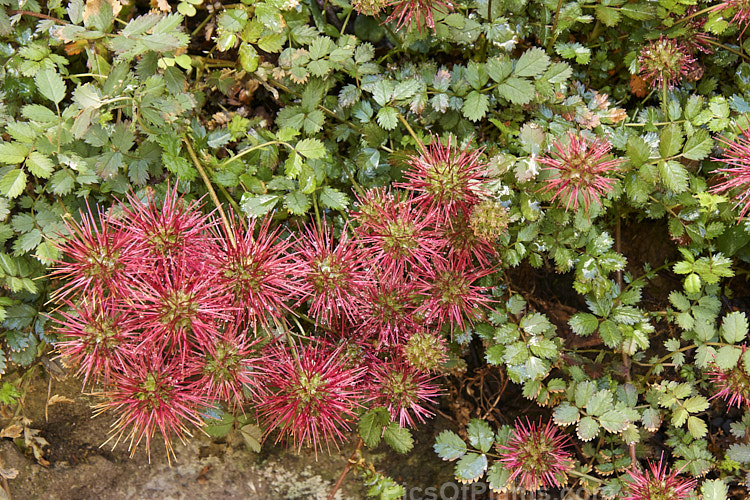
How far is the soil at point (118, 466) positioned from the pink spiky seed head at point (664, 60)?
2.15m

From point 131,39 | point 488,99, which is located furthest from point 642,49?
point 131,39

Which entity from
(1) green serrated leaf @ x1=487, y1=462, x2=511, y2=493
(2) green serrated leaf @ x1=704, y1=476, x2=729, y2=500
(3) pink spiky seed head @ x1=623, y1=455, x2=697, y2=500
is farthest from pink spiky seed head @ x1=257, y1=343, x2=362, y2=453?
(2) green serrated leaf @ x1=704, y1=476, x2=729, y2=500

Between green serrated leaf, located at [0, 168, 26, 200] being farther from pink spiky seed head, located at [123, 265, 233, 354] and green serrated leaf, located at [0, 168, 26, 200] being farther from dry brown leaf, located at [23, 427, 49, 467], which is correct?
dry brown leaf, located at [23, 427, 49, 467]

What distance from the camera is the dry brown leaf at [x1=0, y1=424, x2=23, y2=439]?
2258mm

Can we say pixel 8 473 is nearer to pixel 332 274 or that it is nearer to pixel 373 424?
pixel 373 424

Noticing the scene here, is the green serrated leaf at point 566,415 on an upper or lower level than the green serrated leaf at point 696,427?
upper

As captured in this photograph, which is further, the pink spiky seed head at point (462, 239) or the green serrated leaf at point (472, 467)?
the green serrated leaf at point (472, 467)

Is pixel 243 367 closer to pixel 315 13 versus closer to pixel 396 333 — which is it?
pixel 396 333

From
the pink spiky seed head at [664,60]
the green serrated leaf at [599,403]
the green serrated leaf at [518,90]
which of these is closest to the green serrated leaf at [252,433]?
the green serrated leaf at [599,403]

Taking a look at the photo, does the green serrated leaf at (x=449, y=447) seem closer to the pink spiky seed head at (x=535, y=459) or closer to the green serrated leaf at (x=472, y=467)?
Result: the green serrated leaf at (x=472, y=467)

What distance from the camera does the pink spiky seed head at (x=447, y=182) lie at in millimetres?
1611

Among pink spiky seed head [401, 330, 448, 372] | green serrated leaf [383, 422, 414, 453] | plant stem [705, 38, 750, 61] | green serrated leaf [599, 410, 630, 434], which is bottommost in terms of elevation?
green serrated leaf [383, 422, 414, 453]

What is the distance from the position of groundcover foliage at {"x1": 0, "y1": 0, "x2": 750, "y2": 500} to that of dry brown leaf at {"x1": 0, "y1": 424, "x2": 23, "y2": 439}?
304 millimetres

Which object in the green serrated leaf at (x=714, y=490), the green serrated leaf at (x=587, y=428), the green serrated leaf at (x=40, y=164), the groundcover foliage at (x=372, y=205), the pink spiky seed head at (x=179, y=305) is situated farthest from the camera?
the green serrated leaf at (x=714, y=490)
